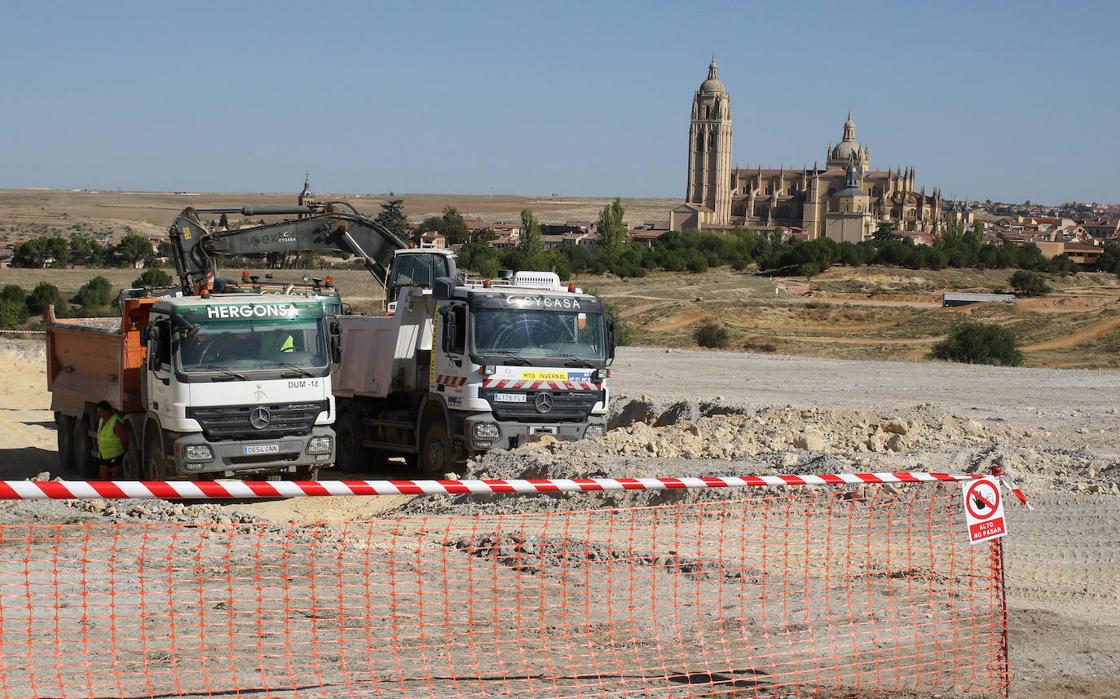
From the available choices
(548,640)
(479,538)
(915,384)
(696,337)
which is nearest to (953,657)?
(548,640)

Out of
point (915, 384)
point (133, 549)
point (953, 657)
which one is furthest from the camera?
point (915, 384)

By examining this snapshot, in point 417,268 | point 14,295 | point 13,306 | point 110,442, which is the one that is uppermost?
point 417,268

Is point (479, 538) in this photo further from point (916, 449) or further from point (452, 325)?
point (916, 449)

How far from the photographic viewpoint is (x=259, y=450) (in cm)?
1538

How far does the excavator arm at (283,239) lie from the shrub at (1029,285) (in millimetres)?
76500

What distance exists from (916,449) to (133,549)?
1085 centimetres

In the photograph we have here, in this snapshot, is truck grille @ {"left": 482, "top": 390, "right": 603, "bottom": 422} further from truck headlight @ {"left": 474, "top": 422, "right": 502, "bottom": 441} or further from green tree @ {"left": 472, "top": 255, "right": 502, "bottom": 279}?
green tree @ {"left": 472, "top": 255, "right": 502, "bottom": 279}

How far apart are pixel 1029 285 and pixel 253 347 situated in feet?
279

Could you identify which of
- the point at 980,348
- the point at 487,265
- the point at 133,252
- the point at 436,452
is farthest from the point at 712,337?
the point at 133,252

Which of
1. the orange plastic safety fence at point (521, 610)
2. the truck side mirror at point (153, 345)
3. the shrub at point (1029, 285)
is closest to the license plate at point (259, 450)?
the truck side mirror at point (153, 345)

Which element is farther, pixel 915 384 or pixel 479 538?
pixel 915 384

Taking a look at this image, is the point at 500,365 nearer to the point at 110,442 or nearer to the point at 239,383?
the point at 239,383

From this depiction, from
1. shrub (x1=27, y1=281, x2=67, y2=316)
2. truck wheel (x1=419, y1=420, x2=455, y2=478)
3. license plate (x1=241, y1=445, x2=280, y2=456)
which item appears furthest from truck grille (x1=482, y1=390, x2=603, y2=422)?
shrub (x1=27, y1=281, x2=67, y2=316)

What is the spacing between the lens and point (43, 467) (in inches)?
814
